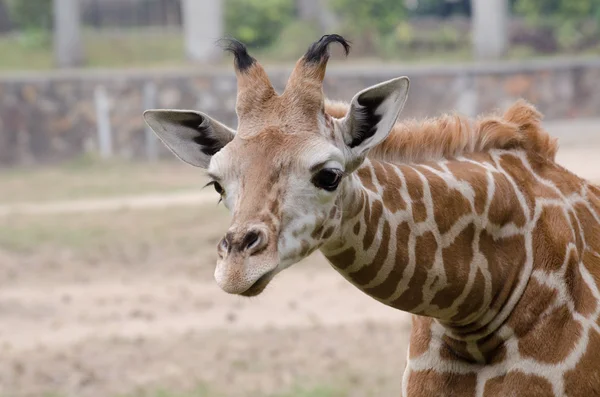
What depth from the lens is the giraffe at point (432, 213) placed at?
152 inches

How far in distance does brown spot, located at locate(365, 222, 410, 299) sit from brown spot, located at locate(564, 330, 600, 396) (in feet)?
2.40

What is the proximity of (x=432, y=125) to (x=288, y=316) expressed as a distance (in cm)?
669

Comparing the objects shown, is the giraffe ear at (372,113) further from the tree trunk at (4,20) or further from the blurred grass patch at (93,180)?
the tree trunk at (4,20)

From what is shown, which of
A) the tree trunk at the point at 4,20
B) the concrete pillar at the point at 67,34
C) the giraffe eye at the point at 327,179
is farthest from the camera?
the tree trunk at the point at 4,20

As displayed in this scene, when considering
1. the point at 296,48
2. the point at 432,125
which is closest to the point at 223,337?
the point at 432,125

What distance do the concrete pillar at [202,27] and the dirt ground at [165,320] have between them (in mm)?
9095

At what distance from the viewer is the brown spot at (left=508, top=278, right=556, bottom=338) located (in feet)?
14.1

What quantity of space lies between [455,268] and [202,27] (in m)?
21.4

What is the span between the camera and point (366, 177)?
427 centimetres

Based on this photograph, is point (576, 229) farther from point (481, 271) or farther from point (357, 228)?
point (357, 228)

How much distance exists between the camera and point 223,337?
10.2 meters

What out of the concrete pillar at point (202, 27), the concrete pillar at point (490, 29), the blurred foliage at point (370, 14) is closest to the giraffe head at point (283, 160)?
the concrete pillar at point (202, 27)

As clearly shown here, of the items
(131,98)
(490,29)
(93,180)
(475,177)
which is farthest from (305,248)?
(490,29)

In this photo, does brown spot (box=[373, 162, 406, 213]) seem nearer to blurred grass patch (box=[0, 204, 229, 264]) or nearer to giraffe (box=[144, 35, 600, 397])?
giraffe (box=[144, 35, 600, 397])
